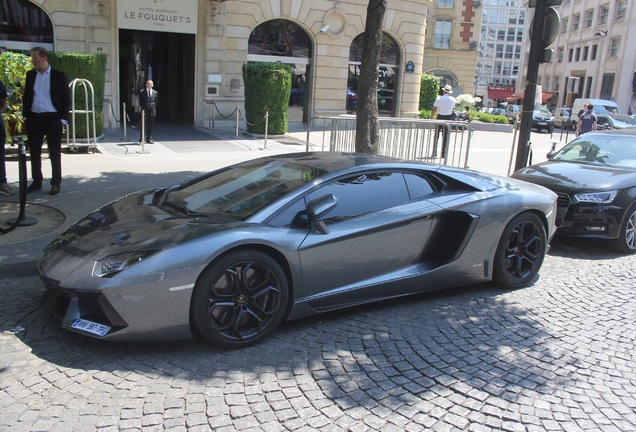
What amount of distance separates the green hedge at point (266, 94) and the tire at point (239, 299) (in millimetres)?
12997

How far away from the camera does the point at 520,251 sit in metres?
5.71

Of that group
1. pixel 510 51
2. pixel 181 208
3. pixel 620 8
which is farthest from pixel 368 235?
pixel 510 51

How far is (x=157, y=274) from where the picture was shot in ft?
12.4

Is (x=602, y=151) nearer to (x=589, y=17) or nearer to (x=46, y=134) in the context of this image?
(x=46, y=134)

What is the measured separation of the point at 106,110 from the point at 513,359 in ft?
52.4

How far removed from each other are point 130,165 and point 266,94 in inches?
237

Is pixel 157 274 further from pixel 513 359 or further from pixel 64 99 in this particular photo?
pixel 64 99

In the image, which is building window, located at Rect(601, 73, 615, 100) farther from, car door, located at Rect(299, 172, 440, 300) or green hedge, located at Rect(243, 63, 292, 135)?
car door, located at Rect(299, 172, 440, 300)

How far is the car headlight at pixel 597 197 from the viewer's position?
7.26 m

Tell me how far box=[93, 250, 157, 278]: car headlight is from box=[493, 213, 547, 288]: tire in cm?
328

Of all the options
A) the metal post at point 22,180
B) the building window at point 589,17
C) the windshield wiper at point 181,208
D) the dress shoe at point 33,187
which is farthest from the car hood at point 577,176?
the building window at point 589,17

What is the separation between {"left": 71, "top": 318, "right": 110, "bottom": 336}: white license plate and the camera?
12.3 feet

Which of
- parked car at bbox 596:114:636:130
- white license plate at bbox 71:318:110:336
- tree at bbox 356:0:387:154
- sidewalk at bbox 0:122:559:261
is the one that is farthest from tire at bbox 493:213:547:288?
parked car at bbox 596:114:636:130

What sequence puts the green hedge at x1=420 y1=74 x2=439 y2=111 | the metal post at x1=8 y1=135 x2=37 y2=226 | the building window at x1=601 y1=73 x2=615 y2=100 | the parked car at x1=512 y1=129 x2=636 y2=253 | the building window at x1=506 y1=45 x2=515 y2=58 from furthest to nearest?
1. the building window at x1=506 y1=45 x2=515 y2=58
2. the building window at x1=601 y1=73 x2=615 y2=100
3. the green hedge at x1=420 y1=74 x2=439 y2=111
4. the parked car at x1=512 y1=129 x2=636 y2=253
5. the metal post at x1=8 y1=135 x2=37 y2=226
